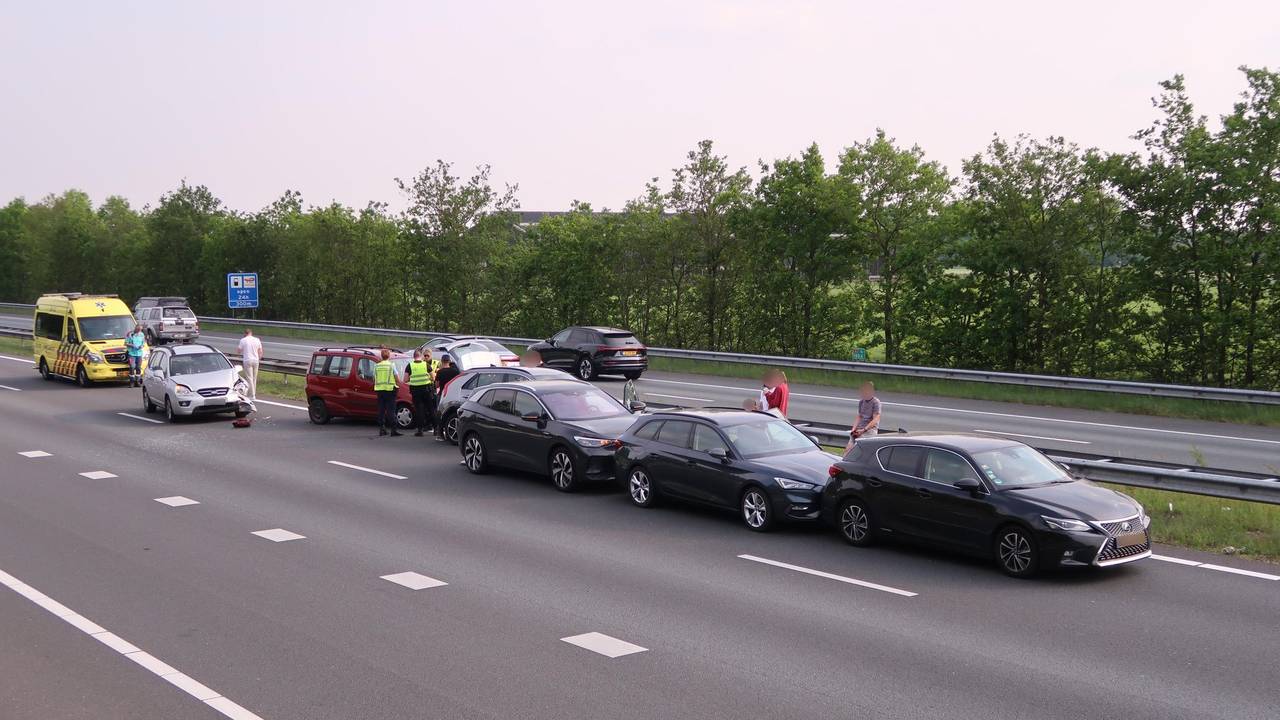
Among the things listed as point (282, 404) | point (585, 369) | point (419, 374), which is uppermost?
point (419, 374)

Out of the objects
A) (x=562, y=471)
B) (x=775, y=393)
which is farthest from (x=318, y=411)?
(x=775, y=393)

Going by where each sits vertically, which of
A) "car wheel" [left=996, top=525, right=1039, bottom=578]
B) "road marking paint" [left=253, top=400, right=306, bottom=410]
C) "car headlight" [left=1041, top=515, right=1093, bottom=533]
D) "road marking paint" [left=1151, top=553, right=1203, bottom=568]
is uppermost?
"car headlight" [left=1041, top=515, right=1093, bottom=533]

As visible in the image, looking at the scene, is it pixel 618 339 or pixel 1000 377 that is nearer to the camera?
pixel 1000 377

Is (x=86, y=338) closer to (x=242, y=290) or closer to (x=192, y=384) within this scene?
(x=192, y=384)

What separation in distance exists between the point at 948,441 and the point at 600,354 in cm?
2212

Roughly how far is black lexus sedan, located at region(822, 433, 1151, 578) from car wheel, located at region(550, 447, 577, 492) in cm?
437

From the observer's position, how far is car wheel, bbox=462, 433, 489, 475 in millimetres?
18000

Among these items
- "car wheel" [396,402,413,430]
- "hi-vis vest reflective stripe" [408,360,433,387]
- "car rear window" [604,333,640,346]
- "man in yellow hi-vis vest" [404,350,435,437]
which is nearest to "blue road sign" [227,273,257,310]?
"car rear window" [604,333,640,346]

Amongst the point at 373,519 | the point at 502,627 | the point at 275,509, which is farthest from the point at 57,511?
the point at 502,627

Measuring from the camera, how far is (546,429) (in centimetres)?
1683

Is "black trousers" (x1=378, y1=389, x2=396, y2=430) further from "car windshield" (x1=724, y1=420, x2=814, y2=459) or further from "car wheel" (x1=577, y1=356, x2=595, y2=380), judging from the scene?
"car wheel" (x1=577, y1=356, x2=595, y2=380)

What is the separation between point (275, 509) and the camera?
49.0 ft

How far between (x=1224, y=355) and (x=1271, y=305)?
5.49 ft

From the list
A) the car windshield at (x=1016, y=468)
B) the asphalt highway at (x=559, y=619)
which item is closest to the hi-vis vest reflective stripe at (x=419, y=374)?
the asphalt highway at (x=559, y=619)
